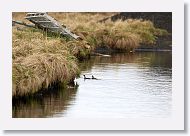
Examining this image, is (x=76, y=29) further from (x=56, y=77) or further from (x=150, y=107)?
(x=150, y=107)

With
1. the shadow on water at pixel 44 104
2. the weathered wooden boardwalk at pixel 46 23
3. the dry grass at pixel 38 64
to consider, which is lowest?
the shadow on water at pixel 44 104

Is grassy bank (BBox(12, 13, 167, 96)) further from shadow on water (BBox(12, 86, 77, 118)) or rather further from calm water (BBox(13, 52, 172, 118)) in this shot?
calm water (BBox(13, 52, 172, 118))

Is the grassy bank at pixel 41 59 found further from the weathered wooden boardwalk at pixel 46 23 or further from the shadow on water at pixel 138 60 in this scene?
the shadow on water at pixel 138 60

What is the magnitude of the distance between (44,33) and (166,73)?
A: 150 inches

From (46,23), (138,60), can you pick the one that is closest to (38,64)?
(46,23)

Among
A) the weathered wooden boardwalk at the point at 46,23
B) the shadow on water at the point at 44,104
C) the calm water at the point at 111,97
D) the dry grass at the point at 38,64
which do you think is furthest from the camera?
the weathered wooden boardwalk at the point at 46,23

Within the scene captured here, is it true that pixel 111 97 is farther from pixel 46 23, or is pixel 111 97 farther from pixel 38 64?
pixel 46 23

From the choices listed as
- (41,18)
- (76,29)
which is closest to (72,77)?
(41,18)

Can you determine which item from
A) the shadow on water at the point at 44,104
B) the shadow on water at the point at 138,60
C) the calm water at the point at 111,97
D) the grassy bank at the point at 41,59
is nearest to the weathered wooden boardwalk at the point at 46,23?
the grassy bank at the point at 41,59

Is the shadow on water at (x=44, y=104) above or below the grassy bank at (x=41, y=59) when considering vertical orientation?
below

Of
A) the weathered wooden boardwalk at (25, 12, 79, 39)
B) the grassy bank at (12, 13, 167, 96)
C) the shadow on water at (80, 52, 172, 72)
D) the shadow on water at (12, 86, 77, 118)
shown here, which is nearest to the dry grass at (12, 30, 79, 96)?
the grassy bank at (12, 13, 167, 96)

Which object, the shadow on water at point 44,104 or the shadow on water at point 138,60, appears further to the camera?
the shadow on water at point 138,60

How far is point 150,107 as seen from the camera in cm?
1512

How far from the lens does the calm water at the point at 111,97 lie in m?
14.5
